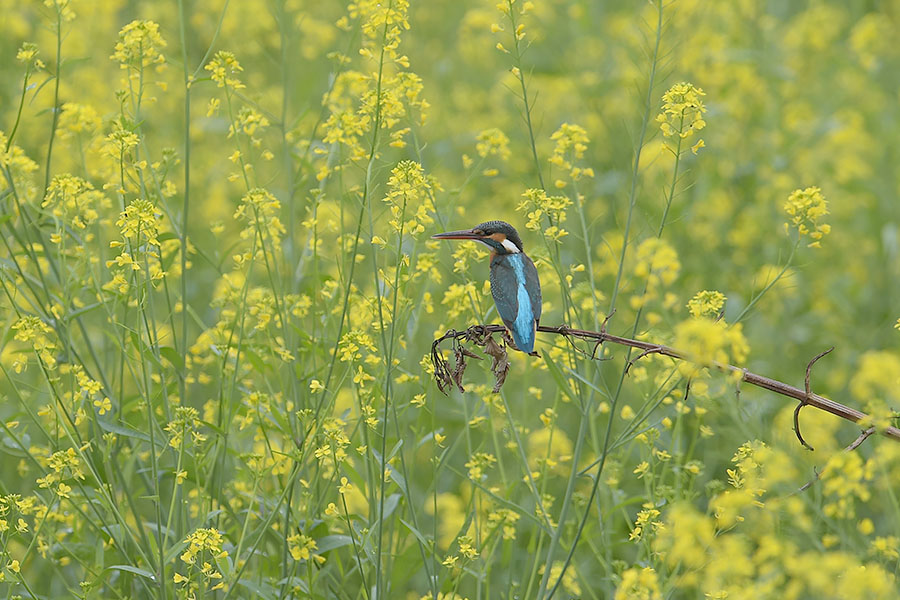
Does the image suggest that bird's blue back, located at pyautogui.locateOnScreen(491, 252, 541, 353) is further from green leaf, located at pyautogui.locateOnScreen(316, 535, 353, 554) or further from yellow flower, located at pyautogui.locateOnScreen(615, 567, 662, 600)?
green leaf, located at pyautogui.locateOnScreen(316, 535, 353, 554)

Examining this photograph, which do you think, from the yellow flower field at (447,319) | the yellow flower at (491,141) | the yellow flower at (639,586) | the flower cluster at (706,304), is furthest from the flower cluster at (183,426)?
the yellow flower at (491,141)

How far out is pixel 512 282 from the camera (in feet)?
10.5

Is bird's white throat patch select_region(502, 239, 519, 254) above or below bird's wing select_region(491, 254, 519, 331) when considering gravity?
above

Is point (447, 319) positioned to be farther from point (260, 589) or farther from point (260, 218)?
point (260, 589)

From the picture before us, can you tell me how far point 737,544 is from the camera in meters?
1.93

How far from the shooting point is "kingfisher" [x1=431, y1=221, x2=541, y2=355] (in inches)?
118

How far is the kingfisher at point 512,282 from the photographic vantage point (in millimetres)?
3002

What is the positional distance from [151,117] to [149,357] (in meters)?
5.18

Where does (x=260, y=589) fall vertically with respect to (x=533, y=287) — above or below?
below

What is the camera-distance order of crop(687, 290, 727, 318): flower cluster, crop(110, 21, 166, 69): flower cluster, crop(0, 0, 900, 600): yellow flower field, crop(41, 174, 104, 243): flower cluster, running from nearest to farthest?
crop(0, 0, 900, 600): yellow flower field → crop(687, 290, 727, 318): flower cluster → crop(41, 174, 104, 243): flower cluster → crop(110, 21, 166, 69): flower cluster

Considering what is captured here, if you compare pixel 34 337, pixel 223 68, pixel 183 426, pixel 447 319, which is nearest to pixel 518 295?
pixel 447 319

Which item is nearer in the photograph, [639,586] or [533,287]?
[639,586]

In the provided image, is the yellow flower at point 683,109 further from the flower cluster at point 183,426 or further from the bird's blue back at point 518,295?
the flower cluster at point 183,426

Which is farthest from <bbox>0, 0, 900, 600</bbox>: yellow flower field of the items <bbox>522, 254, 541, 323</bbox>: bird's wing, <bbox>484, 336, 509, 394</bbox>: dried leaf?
<bbox>522, 254, 541, 323</bbox>: bird's wing
